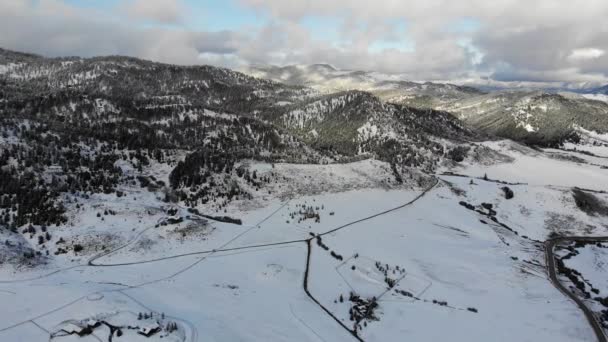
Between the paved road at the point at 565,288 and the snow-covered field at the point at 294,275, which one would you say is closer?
the snow-covered field at the point at 294,275

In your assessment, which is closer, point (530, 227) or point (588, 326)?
point (588, 326)

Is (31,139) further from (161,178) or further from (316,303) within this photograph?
(316,303)

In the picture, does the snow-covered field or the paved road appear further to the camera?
the paved road

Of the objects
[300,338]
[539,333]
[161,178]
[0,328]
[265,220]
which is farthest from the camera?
[161,178]

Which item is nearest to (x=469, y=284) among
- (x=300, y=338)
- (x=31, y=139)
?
(x=300, y=338)

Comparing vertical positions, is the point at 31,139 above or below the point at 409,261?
above
